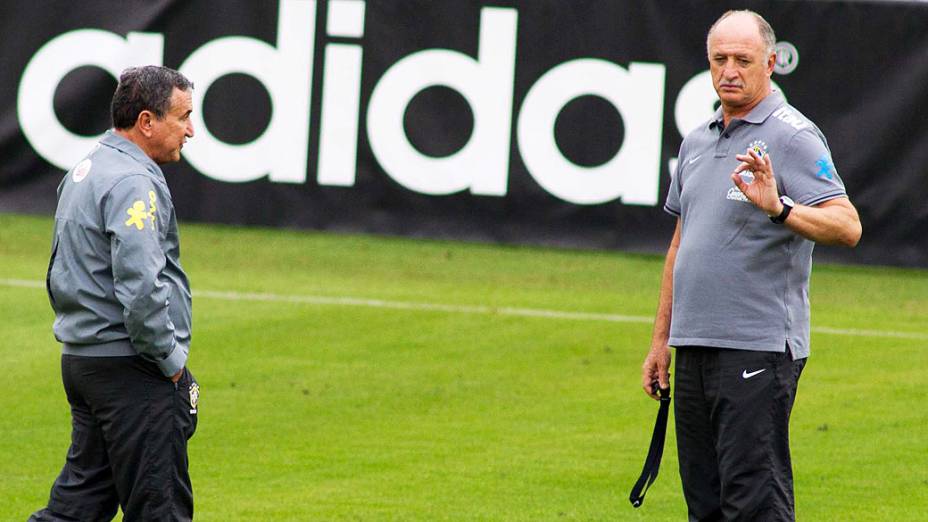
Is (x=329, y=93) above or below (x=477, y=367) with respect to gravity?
above

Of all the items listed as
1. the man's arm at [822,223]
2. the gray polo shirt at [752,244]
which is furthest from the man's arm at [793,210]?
the gray polo shirt at [752,244]

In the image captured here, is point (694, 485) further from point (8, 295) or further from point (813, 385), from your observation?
point (8, 295)

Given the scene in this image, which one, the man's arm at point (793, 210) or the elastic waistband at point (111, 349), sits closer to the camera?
the man's arm at point (793, 210)

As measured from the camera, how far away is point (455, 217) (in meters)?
15.3

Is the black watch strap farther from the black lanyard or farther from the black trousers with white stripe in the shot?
the black lanyard

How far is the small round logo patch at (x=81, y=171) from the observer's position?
547 centimetres

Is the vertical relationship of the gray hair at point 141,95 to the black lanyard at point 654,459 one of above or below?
above

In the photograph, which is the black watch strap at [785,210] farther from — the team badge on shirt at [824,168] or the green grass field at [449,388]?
the green grass field at [449,388]

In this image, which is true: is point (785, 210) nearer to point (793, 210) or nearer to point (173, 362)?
point (793, 210)

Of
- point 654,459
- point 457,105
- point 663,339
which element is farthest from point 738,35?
point 457,105

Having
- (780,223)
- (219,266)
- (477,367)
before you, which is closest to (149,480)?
(780,223)

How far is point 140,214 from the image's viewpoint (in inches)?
211

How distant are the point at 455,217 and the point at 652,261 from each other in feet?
6.47

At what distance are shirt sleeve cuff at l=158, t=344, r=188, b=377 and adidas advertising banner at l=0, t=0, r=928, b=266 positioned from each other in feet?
32.0
